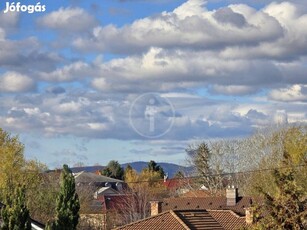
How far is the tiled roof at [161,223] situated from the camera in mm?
48562

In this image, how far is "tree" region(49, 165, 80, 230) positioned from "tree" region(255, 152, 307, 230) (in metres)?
19.4

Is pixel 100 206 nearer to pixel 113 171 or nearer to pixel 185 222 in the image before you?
pixel 185 222

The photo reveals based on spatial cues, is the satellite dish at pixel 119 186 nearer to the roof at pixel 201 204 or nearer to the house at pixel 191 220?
the roof at pixel 201 204

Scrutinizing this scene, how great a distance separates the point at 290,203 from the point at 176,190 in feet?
308

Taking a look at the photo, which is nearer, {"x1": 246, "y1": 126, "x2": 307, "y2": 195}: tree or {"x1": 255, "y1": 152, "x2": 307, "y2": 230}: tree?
{"x1": 255, "y1": 152, "x2": 307, "y2": 230}: tree

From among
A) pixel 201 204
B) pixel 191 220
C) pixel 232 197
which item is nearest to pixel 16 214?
pixel 191 220

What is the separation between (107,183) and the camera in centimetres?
13700

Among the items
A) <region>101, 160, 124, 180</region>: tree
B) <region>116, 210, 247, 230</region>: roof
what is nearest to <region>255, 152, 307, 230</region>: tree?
<region>116, 210, 247, 230</region>: roof

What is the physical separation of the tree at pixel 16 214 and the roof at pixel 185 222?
1000 cm

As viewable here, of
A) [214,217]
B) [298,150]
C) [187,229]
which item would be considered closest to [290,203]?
[187,229]

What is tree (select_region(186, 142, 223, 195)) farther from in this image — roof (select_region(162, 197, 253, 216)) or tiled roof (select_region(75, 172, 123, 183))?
tiled roof (select_region(75, 172, 123, 183))

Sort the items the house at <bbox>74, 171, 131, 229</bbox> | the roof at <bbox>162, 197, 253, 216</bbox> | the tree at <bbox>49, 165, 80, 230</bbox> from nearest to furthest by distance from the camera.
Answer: the tree at <bbox>49, 165, 80, 230</bbox>
the roof at <bbox>162, 197, 253, 216</bbox>
the house at <bbox>74, 171, 131, 229</bbox>

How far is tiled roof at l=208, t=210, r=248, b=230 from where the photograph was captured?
52.4 metres

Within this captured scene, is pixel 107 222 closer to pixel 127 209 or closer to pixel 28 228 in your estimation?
pixel 127 209
